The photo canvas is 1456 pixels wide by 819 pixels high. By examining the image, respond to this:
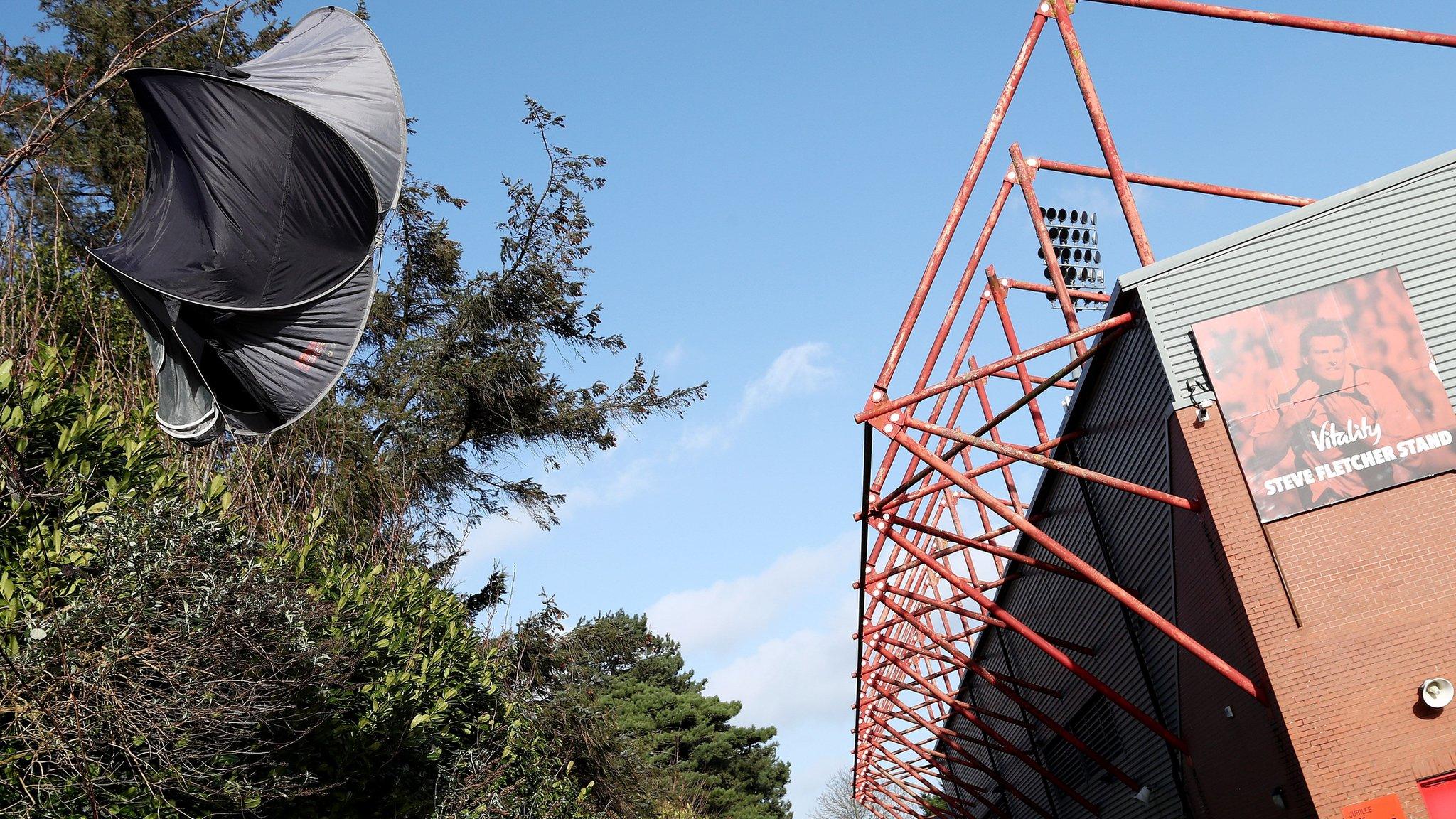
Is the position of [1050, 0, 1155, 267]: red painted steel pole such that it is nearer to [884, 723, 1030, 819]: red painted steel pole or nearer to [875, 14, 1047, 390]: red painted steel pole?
[875, 14, 1047, 390]: red painted steel pole

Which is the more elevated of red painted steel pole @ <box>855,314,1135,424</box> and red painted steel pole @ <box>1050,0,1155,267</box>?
red painted steel pole @ <box>1050,0,1155,267</box>

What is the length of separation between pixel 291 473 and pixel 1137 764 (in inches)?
500

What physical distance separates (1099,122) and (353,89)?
9347 mm

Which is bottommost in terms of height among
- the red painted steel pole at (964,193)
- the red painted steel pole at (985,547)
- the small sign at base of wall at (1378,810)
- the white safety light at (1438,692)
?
the small sign at base of wall at (1378,810)

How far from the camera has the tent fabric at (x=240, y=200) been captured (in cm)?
559

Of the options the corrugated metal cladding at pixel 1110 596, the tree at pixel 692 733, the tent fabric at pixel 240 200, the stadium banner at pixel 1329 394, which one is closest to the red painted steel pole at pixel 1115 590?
the corrugated metal cladding at pixel 1110 596

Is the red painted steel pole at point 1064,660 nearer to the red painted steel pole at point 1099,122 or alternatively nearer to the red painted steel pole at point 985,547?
the red painted steel pole at point 985,547

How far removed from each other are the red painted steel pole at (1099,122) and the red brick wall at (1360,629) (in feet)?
12.8

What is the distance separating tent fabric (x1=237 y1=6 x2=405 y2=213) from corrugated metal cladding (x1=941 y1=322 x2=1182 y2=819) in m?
8.37

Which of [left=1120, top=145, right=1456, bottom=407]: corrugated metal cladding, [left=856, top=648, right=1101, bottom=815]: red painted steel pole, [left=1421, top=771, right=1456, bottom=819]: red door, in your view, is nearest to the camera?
[left=1421, top=771, right=1456, bottom=819]: red door

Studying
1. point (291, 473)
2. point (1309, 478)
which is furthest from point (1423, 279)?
point (291, 473)

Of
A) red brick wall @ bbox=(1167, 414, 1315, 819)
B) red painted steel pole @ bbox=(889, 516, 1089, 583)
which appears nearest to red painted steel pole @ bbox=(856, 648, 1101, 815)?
red painted steel pole @ bbox=(889, 516, 1089, 583)

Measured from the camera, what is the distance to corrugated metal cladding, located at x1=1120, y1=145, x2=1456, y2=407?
35.1 feet

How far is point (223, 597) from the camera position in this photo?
9078 millimetres
